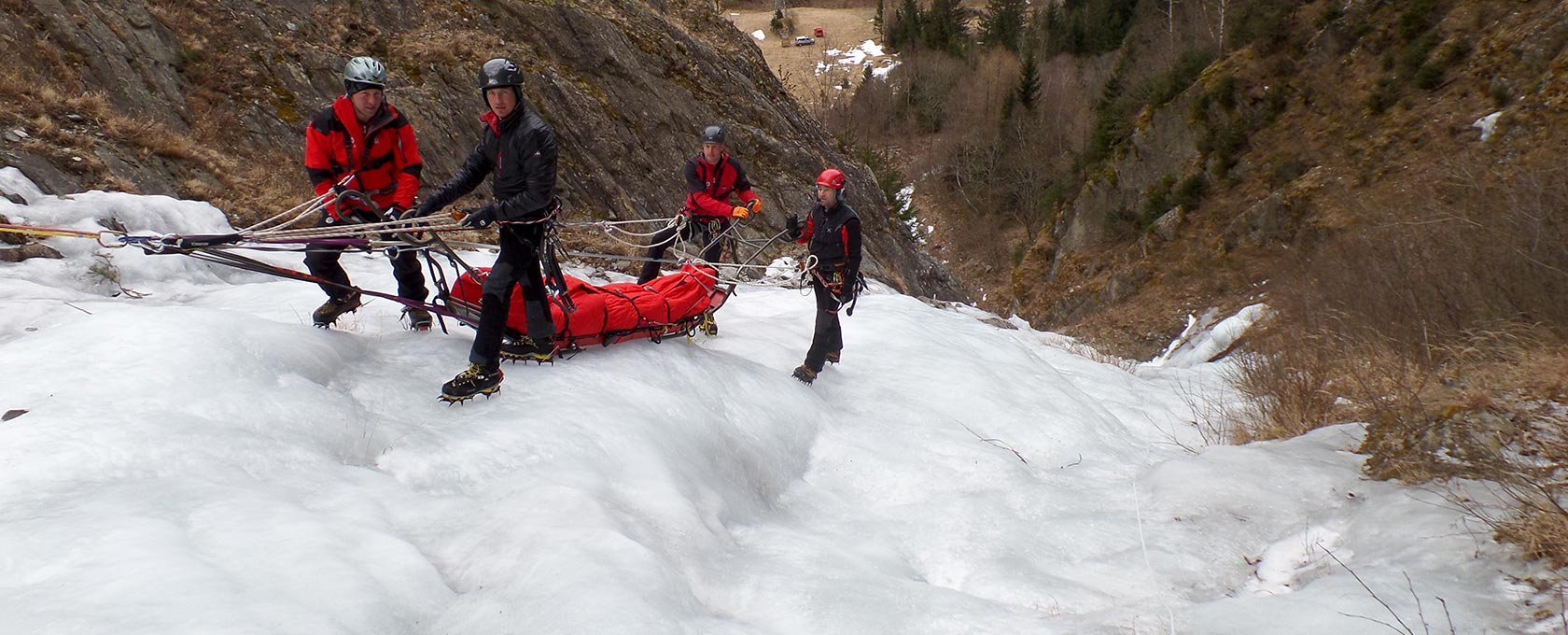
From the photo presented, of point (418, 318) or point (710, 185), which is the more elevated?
point (710, 185)

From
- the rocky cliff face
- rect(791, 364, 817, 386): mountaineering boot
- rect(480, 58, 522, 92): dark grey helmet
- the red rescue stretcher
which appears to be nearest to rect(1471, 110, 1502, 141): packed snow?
the rocky cliff face

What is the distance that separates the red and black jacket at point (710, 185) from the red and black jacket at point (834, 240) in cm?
114

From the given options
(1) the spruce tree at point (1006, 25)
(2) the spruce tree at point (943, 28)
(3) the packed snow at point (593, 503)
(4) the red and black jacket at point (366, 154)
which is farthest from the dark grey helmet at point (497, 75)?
(2) the spruce tree at point (943, 28)

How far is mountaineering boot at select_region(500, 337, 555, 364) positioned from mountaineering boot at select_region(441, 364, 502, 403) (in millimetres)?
480

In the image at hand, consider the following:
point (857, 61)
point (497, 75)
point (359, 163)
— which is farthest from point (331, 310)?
point (857, 61)

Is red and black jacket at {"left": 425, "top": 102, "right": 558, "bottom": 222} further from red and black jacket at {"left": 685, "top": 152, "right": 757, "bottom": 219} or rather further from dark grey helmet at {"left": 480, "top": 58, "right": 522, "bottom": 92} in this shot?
red and black jacket at {"left": 685, "top": 152, "right": 757, "bottom": 219}

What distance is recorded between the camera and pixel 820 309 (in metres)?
6.40

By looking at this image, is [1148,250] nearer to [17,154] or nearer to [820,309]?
[820,309]

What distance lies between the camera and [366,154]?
190 inches

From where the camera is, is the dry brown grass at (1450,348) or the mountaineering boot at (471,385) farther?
the mountaineering boot at (471,385)

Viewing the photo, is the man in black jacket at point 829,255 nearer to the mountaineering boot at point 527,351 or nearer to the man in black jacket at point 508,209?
the mountaineering boot at point 527,351

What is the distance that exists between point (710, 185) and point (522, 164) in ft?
10.1

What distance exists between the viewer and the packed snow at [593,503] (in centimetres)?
253

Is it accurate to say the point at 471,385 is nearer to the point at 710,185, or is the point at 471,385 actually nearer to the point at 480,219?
the point at 480,219
